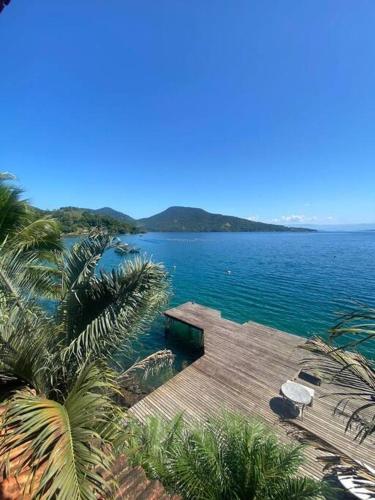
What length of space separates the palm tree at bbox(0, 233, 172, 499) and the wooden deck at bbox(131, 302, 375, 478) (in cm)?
476

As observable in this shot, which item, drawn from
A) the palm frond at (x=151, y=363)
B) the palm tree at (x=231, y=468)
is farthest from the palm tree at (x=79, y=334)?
the palm tree at (x=231, y=468)

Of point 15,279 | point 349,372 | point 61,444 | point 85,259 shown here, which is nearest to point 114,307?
point 85,259

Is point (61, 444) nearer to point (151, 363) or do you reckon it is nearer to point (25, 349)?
point (25, 349)

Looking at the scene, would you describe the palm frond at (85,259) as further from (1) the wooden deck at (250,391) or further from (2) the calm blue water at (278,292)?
(2) the calm blue water at (278,292)

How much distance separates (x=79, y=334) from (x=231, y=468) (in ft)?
11.0

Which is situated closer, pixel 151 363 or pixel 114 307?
pixel 114 307

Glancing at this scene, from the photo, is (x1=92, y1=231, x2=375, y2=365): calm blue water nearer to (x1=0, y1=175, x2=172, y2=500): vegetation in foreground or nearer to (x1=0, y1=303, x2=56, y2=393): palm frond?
(x1=0, y1=175, x2=172, y2=500): vegetation in foreground

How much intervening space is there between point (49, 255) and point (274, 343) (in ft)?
38.5

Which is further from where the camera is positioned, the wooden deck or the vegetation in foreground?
the wooden deck

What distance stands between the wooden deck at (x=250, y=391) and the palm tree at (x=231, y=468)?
1.93m

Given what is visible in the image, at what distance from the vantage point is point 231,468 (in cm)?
401

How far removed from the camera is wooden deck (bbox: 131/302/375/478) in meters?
7.34

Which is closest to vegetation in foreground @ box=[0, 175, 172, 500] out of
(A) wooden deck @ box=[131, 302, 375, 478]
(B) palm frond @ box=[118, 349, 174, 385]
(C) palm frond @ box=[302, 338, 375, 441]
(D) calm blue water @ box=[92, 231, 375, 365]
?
(B) palm frond @ box=[118, 349, 174, 385]

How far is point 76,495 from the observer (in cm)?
179
